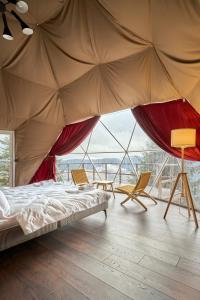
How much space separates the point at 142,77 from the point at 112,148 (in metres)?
2.68

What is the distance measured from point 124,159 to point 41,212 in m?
3.56

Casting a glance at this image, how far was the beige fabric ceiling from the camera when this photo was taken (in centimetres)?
246

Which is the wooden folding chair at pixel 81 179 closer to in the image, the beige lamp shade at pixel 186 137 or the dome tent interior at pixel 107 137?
the dome tent interior at pixel 107 137

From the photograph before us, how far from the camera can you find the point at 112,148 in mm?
5891

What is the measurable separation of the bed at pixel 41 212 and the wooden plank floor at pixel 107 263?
0.73 ft

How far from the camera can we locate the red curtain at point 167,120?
3.51 metres

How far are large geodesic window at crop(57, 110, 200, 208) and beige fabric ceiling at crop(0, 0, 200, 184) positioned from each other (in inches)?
37.6

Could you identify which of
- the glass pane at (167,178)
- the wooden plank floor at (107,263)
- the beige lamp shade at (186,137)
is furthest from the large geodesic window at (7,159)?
the beige lamp shade at (186,137)

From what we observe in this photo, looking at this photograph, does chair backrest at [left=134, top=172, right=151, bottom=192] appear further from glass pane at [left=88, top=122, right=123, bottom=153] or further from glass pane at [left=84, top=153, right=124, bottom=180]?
glass pane at [left=84, top=153, right=124, bottom=180]

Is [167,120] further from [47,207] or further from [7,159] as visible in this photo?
[7,159]

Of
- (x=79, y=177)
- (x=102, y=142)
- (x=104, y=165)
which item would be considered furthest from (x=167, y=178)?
(x=102, y=142)

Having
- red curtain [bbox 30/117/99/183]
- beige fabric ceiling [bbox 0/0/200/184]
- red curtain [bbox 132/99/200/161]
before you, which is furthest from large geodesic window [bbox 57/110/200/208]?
beige fabric ceiling [bbox 0/0/200/184]

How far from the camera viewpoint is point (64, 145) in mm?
5836

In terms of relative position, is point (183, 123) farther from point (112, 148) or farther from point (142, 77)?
point (112, 148)
